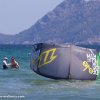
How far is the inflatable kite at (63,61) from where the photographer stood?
32.7m

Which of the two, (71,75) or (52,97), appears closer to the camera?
(52,97)

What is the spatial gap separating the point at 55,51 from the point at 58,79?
74.7 inches

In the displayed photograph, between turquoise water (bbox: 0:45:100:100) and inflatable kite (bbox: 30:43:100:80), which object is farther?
inflatable kite (bbox: 30:43:100:80)

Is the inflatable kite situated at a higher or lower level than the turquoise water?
higher

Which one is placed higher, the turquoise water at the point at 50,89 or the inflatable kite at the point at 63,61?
the inflatable kite at the point at 63,61

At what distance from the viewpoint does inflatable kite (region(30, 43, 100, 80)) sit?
107 ft

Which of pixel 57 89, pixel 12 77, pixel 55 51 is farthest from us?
pixel 12 77

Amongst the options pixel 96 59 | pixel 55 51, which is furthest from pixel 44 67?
pixel 96 59

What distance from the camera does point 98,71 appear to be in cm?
3425

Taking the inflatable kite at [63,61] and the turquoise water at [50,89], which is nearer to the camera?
the turquoise water at [50,89]

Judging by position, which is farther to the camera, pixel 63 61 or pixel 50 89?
pixel 63 61

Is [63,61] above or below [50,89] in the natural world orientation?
above

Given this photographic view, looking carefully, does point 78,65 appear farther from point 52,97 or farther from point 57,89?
point 52,97

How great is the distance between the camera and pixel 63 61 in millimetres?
32875
